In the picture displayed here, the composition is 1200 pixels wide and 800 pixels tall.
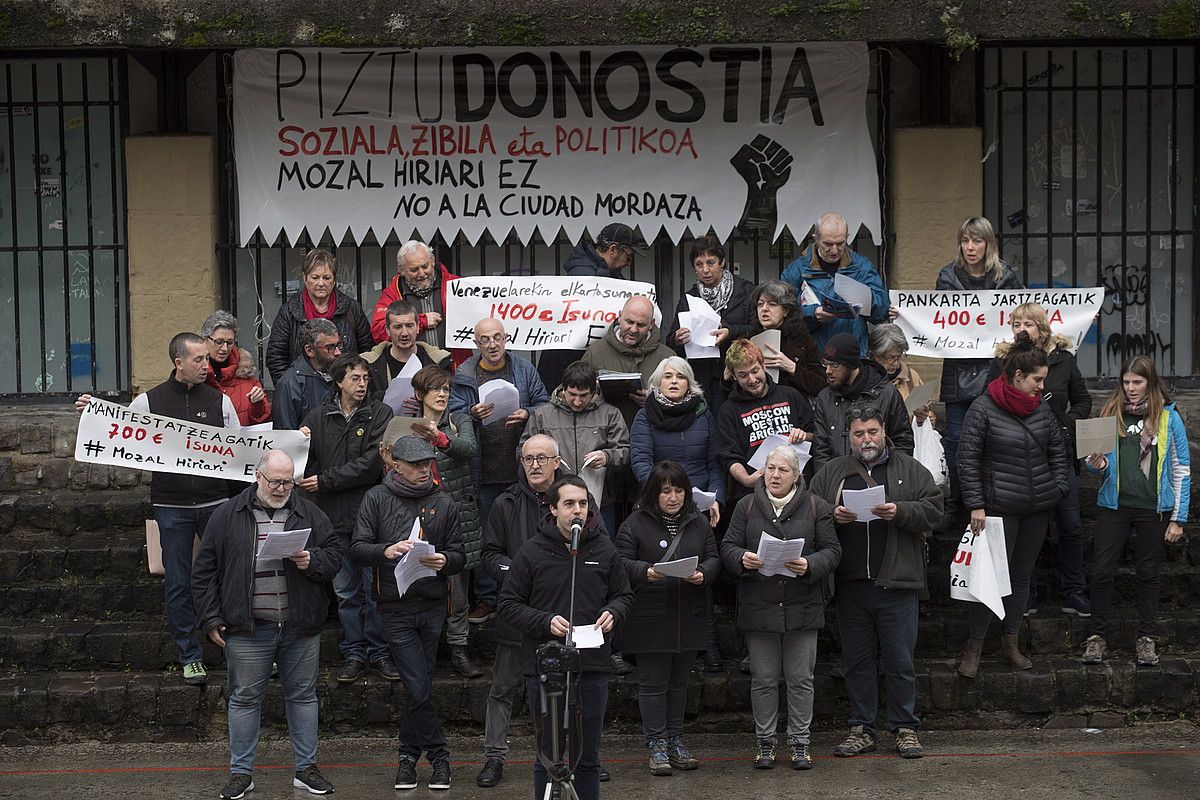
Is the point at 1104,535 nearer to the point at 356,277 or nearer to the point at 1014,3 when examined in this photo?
the point at 1014,3

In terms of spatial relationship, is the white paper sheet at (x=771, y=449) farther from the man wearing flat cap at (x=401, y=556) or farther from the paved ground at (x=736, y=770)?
the man wearing flat cap at (x=401, y=556)

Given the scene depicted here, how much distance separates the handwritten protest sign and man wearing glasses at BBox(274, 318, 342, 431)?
28 cm

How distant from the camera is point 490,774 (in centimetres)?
891

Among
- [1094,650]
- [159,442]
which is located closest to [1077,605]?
[1094,650]

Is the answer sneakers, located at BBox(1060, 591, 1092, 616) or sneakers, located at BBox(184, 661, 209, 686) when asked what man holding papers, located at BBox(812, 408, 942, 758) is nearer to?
sneakers, located at BBox(1060, 591, 1092, 616)

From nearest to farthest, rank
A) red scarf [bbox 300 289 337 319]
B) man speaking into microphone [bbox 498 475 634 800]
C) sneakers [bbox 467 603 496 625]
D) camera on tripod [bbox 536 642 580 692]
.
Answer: camera on tripod [bbox 536 642 580 692], man speaking into microphone [bbox 498 475 634 800], sneakers [bbox 467 603 496 625], red scarf [bbox 300 289 337 319]

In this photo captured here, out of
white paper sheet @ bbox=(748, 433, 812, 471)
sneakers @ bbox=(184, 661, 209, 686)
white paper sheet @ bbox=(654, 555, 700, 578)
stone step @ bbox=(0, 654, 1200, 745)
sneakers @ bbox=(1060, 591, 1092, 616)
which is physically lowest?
stone step @ bbox=(0, 654, 1200, 745)

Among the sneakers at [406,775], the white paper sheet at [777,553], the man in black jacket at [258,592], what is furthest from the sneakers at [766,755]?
the man in black jacket at [258,592]

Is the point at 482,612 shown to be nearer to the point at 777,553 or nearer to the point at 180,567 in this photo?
the point at 180,567

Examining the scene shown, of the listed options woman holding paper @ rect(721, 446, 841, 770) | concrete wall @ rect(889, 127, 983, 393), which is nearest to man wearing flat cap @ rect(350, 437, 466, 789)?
woman holding paper @ rect(721, 446, 841, 770)

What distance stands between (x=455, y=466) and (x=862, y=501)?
7.70ft

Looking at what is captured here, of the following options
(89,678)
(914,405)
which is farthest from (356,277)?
(914,405)

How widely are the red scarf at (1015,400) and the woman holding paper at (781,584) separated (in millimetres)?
1364

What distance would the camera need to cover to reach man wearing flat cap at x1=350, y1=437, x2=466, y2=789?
28.3ft
